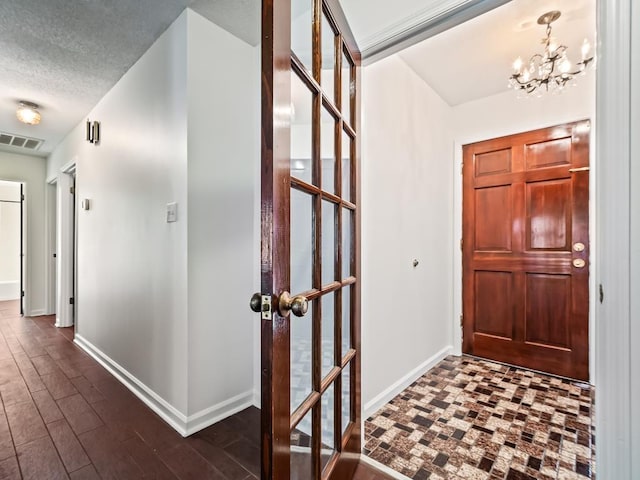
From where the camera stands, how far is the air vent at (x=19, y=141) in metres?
3.71

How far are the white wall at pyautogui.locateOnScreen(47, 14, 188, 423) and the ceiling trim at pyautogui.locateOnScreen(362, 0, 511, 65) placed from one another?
1086 millimetres

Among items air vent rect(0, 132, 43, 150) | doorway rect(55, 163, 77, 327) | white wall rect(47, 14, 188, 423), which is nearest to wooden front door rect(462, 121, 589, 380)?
white wall rect(47, 14, 188, 423)

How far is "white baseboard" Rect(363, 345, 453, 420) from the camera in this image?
189cm

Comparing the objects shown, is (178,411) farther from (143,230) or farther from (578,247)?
(578,247)

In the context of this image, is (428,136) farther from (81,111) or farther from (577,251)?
(81,111)

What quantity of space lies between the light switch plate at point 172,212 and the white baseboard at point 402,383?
5.33 feet

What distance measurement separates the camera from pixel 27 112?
291cm

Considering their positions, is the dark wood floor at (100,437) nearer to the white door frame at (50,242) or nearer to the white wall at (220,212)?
the white wall at (220,212)

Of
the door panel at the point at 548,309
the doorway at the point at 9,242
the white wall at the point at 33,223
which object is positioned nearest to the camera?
the door panel at the point at 548,309

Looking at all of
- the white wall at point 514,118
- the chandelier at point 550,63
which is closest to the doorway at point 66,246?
the white wall at point 514,118

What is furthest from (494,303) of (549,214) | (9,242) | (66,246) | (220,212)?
(9,242)

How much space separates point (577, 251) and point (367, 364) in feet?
6.42

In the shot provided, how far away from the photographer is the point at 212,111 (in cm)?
181

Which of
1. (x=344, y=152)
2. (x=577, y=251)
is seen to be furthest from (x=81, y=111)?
(x=577, y=251)
